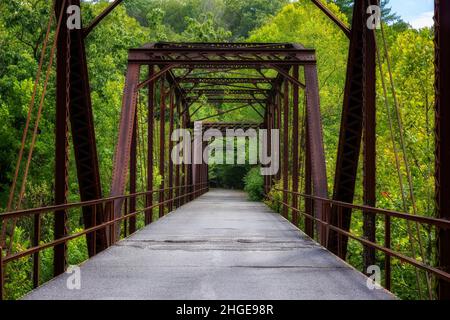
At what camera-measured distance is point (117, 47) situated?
36906 mm

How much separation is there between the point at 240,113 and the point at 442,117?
4678cm

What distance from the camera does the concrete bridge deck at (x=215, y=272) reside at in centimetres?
766

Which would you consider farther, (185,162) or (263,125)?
(263,125)

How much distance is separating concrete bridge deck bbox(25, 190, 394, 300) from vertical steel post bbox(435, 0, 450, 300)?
4.18 ft

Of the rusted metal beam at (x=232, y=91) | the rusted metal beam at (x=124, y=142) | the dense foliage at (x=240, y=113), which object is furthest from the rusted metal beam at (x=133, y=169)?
the rusted metal beam at (x=232, y=91)

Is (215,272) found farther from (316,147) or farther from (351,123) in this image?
(316,147)

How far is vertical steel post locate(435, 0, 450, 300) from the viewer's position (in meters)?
6.83

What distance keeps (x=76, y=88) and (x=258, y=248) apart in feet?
14.5

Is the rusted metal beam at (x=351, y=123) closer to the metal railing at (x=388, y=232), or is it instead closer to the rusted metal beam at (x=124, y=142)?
the metal railing at (x=388, y=232)

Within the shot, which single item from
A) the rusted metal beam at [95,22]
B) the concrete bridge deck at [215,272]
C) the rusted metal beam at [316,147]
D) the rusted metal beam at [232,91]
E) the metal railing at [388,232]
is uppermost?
the rusted metal beam at [232,91]

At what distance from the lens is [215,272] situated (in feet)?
31.0

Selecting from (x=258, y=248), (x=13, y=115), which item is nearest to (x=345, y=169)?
(x=258, y=248)

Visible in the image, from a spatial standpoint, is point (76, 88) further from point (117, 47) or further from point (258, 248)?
point (117, 47)

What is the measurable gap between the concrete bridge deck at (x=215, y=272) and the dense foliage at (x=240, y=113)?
13.0 feet
